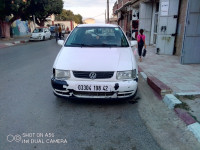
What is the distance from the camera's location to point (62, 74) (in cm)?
329

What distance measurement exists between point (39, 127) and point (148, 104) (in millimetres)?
2218

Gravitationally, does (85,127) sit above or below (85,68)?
below

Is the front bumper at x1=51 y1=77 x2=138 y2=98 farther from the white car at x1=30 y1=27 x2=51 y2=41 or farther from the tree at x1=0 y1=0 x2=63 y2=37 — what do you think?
the white car at x1=30 y1=27 x2=51 y2=41

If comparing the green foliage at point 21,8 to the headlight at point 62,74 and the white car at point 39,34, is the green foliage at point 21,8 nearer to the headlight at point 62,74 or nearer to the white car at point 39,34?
the white car at point 39,34

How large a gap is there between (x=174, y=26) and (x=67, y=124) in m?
7.86

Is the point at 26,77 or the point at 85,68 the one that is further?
the point at 26,77

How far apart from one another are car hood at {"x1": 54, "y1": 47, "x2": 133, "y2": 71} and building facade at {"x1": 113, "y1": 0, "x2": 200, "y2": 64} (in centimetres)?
382

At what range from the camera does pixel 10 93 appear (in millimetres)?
4156

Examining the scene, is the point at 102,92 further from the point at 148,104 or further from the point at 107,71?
the point at 148,104

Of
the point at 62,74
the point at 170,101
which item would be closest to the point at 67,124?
the point at 62,74

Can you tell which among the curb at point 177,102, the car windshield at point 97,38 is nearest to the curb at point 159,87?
the curb at point 177,102

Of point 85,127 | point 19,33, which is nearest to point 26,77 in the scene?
point 85,127

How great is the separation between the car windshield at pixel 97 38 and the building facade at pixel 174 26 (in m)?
3.33

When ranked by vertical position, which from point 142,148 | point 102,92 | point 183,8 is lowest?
point 142,148
